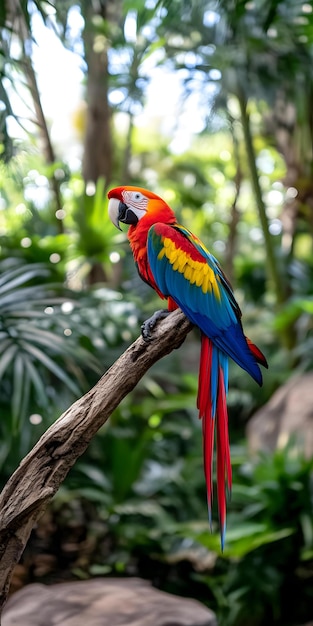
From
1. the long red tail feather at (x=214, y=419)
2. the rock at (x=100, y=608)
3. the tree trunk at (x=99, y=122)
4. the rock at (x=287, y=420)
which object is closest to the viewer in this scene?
the long red tail feather at (x=214, y=419)

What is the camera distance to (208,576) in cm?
227

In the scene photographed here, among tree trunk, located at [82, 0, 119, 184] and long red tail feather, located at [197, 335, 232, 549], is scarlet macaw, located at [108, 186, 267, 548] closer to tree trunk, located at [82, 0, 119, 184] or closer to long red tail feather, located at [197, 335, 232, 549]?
long red tail feather, located at [197, 335, 232, 549]

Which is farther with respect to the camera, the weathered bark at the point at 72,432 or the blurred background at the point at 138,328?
the blurred background at the point at 138,328

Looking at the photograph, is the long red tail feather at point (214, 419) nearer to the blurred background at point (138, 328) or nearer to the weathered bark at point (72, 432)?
the weathered bark at point (72, 432)

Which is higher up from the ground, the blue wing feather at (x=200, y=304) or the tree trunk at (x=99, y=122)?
the tree trunk at (x=99, y=122)

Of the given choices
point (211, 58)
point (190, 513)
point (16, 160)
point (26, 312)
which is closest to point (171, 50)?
point (211, 58)

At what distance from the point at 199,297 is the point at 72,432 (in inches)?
11.7

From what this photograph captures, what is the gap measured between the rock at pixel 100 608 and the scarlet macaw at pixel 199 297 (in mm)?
544

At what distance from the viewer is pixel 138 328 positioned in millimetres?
2324

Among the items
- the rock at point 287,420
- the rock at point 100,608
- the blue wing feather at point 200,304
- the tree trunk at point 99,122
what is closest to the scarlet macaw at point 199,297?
the blue wing feather at point 200,304

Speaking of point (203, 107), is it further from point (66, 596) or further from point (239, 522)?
point (66, 596)

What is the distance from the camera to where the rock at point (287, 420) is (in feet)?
8.07

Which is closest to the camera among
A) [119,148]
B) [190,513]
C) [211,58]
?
[190,513]

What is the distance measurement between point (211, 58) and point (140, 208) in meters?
1.88
